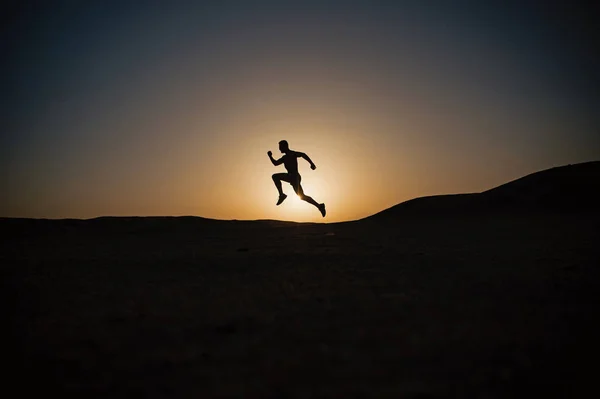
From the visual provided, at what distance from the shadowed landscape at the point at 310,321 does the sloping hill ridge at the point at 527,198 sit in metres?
8.62

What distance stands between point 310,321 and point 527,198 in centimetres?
1529

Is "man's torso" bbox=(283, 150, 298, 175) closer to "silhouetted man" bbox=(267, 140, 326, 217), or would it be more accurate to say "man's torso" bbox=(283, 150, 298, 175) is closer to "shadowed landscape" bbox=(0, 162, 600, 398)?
"silhouetted man" bbox=(267, 140, 326, 217)

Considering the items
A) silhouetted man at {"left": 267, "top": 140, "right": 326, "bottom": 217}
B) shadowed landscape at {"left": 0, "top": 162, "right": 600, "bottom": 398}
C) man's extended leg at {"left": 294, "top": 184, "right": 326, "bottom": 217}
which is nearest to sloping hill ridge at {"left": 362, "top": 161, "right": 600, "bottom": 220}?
man's extended leg at {"left": 294, "top": 184, "right": 326, "bottom": 217}

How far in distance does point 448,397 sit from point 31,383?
1806mm

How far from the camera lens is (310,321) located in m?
2.69

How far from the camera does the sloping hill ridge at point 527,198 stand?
1433 centimetres

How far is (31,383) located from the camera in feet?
6.14

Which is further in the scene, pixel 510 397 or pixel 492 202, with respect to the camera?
pixel 492 202

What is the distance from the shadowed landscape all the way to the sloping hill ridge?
862cm

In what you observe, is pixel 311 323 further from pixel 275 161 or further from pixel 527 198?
pixel 527 198

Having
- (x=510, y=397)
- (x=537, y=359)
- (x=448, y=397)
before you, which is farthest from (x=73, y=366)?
(x=537, y=359)

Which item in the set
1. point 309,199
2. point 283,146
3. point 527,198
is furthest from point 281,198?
point 527,198

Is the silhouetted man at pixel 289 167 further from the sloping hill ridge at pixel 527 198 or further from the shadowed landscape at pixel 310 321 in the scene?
the shadowed landscape at pixel 310 321

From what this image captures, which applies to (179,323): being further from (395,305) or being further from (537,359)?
(537,359)
